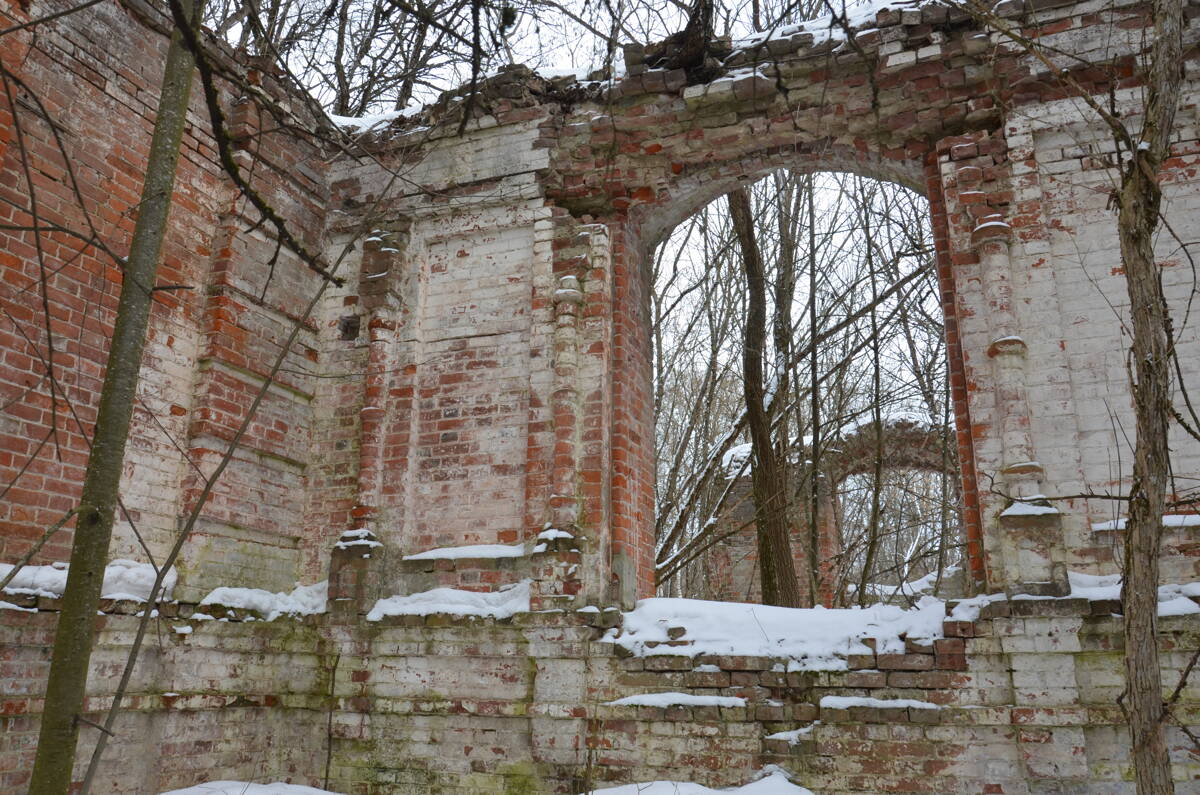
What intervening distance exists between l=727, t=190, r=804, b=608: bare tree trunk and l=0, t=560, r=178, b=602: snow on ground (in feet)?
15.0

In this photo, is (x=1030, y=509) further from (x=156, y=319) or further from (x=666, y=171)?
(x=156, y=319)

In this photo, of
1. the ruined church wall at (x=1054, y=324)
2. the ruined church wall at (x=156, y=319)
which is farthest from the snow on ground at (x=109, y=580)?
the ruined church wall at (x=1054, y=324)

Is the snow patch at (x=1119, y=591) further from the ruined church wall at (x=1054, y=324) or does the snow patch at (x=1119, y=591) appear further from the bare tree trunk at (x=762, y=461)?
the bare tree trunk at (x=762, y=461)

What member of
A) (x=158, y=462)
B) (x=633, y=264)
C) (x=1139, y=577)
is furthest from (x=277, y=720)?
(x=1139, y=577)

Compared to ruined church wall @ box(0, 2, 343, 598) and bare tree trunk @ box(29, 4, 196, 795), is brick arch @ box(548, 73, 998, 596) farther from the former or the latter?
bare tree trunk @ box(29, 4, 196, 795)

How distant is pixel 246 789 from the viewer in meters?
5.25

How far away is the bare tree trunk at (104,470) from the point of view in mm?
2092

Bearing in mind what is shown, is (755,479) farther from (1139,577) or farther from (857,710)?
(1139,577)

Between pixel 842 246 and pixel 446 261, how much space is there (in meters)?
4.43

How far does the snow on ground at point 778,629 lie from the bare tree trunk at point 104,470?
3.50 m

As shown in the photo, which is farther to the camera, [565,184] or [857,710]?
[565,184]

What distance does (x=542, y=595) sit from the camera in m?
5.47

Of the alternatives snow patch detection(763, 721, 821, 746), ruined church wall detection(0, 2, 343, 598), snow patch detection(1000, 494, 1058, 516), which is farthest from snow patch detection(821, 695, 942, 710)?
ruined church wall detection(0, 2, 343, 598)

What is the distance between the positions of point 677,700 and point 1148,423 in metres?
2.98
